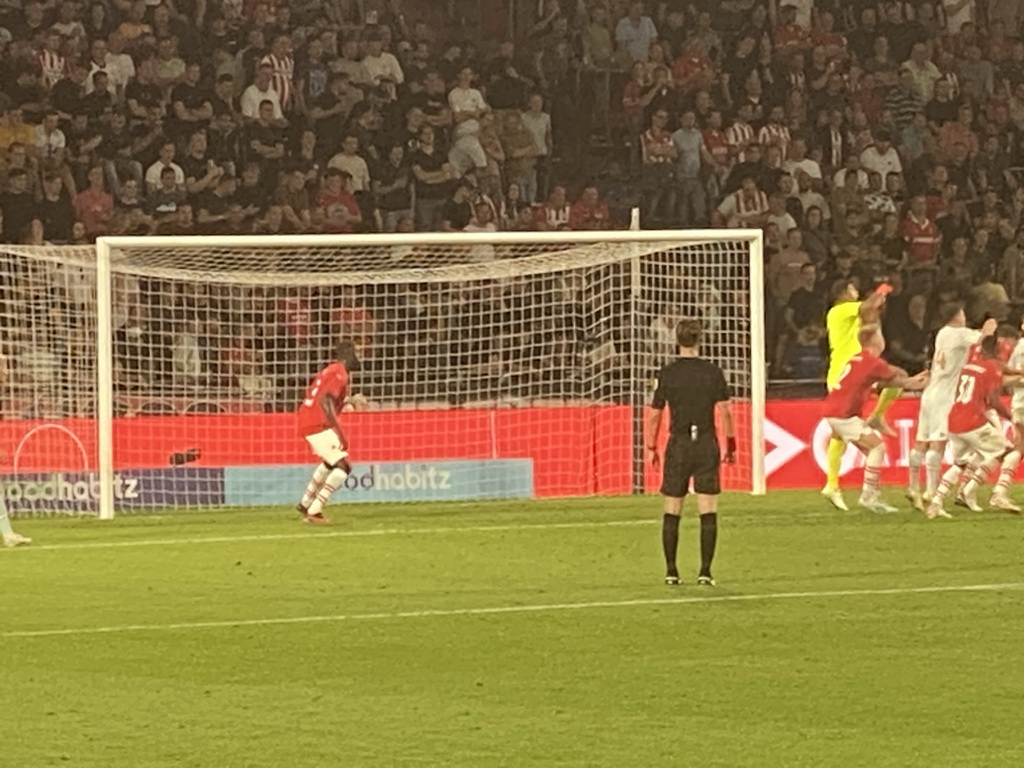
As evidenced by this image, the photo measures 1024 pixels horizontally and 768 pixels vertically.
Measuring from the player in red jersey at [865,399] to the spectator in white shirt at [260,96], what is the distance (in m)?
8.29

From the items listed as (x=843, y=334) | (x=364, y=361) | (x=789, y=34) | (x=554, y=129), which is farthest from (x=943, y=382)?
(x=789, y=34)

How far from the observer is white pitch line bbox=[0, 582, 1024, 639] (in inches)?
488

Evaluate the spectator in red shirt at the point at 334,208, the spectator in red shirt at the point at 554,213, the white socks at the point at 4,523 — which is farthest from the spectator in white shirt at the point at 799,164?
the white socks at the point at 4,523

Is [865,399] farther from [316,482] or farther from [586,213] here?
[586,213]

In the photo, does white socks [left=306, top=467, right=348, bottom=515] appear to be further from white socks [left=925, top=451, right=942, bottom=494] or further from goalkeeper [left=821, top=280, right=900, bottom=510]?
white socks [left=925, top=451, right=942, bottom=494]

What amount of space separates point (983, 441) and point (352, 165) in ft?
27.7

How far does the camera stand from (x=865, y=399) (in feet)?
61.1

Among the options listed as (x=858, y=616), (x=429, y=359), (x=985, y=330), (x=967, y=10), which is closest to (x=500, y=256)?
(x=429, y=359)

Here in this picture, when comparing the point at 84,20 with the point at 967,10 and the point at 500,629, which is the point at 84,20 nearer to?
the point at 967,10

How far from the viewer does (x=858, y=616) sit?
1260 centimetres

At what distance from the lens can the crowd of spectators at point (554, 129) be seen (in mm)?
23422

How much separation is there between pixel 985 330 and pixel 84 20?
10952mm

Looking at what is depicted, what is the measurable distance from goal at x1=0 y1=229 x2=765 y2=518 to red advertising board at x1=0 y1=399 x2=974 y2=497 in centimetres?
2

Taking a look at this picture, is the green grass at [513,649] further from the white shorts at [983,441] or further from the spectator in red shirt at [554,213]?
the spectator in red shirt at [554,213]
